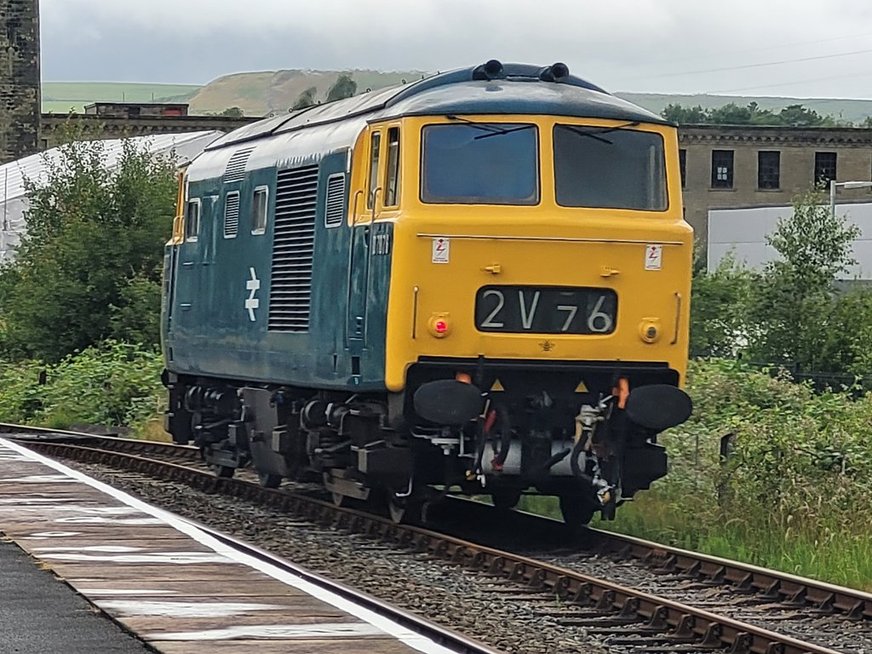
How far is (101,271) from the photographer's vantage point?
34719mm

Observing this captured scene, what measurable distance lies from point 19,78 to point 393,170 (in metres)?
61.2

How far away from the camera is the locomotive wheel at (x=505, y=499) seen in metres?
15.9

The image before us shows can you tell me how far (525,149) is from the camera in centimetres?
1389

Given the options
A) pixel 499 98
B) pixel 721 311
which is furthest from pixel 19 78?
pixel 499 98

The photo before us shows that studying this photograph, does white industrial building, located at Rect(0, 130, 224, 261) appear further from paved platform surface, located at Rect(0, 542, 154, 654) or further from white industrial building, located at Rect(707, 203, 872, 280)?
paved platform surface, located at Rect(0, 542, 154, 654)

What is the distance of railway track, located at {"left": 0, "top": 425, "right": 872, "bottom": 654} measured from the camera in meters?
10.1

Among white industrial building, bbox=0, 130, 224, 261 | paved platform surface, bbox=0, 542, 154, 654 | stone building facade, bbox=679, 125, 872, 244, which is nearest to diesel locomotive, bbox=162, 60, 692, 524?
paved platform surface, bbox=0, 542, 154, 654

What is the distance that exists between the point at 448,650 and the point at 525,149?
19.7 feet

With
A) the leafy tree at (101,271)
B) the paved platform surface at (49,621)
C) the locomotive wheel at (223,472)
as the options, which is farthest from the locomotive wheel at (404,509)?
the leafy tree at (101,271)

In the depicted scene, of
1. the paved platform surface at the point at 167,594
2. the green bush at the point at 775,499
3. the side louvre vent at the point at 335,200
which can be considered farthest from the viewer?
the side louvre vent at the point at 335,200

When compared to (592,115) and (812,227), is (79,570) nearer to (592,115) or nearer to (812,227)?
(592,115)

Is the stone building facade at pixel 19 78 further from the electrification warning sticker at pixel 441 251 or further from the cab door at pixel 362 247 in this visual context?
the electrification warning sticker at pixel 441 251

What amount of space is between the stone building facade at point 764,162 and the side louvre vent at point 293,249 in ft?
171

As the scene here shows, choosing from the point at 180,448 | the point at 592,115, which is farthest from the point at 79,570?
the point at 180,448
